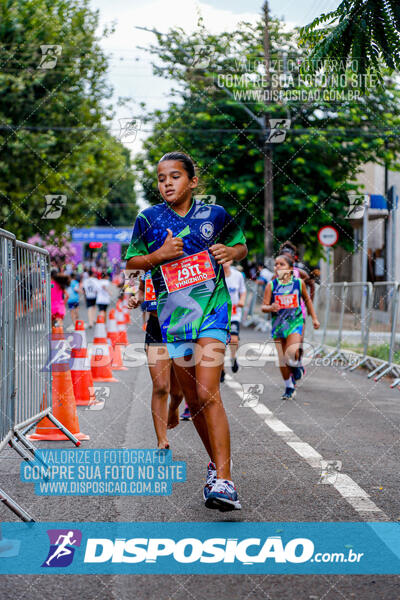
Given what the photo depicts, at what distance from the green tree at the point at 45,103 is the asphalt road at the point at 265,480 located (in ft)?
61.4

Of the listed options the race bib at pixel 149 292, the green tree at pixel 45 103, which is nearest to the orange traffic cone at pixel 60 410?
the race bib at pixel 149 292

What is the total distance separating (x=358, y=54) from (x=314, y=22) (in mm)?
466

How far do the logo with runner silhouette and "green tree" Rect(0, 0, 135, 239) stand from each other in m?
22.9

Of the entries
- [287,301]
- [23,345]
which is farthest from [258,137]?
[23,345]

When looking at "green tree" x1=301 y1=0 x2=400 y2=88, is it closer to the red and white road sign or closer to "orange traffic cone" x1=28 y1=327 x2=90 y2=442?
"orange traffic cone" x1=28 y1=327 x2=90 y2=442

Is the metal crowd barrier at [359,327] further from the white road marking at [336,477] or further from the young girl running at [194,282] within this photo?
the young girl running at [194,282]

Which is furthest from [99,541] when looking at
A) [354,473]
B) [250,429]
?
[250,429]

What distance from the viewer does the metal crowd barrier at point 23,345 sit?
511 centimetres

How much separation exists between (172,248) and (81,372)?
4.46m

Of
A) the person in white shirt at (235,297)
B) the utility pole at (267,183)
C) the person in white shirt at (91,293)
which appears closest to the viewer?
the person in white shirt at (235,297)

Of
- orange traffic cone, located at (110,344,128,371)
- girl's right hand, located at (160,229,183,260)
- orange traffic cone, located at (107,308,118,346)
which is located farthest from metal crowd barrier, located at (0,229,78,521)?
orange traffic cone, located at (107,308,118,346)

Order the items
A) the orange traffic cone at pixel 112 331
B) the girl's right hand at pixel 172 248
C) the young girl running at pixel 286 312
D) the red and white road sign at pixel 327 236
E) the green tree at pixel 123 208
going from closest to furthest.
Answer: the girl's right hand at pixel 172 248
the young girl running at pixel 286 312
the orange traffic cone at pixel 112 331
the red and white road sign at pixel 327 236
the green tree at pixel 123 208

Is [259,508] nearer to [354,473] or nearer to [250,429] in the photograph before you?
[354,473]

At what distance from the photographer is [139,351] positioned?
1762cm
